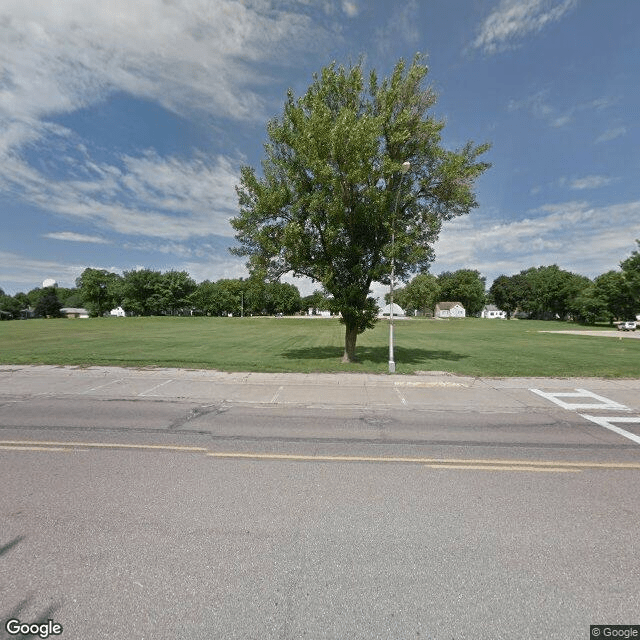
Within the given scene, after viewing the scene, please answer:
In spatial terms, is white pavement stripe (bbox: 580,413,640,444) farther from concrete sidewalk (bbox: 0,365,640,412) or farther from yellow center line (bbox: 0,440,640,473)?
yellow center line (bbox: 0,440,640,473)

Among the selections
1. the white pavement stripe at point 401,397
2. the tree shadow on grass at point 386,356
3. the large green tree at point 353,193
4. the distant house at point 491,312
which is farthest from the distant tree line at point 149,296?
the distant house at point 491,312

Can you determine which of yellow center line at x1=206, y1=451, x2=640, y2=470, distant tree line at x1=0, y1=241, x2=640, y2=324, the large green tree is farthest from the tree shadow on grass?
distant tree line at x1=0, y1=241, x2=640, y2=324

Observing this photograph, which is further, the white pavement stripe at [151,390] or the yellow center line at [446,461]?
the white pavement stripe at [151,390]

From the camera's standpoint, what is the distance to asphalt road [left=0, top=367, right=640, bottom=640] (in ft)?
8.73

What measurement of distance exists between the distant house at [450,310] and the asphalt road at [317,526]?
100m

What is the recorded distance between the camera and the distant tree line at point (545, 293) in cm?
5369

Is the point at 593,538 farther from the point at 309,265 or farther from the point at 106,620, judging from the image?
the point at 309,265

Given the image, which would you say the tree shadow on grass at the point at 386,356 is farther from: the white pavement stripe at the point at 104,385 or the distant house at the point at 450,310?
the distant house at the point at 450,310

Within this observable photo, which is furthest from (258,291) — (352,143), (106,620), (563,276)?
(563,276)

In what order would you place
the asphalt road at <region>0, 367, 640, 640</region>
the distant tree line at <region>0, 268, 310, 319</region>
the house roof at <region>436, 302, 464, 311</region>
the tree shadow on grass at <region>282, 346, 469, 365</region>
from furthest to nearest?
the house roof at <region>436, 302, 464, 311</region>, the distant tree line at <region>0, 268, 310, 319</region>, the tree shadow on grass at <region>282, 346, 469, 365</region>, the asphalt road at <region>0, 367, 640, 640</region>

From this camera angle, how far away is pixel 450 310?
104250 mm

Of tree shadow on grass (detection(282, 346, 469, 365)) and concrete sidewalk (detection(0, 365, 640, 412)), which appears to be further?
tree shadow on grass (detection(282, 346, 469, 365))

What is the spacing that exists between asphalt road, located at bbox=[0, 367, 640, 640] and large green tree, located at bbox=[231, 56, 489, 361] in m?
7.95

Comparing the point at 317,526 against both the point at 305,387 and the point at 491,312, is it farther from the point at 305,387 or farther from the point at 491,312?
the point at 491,312
